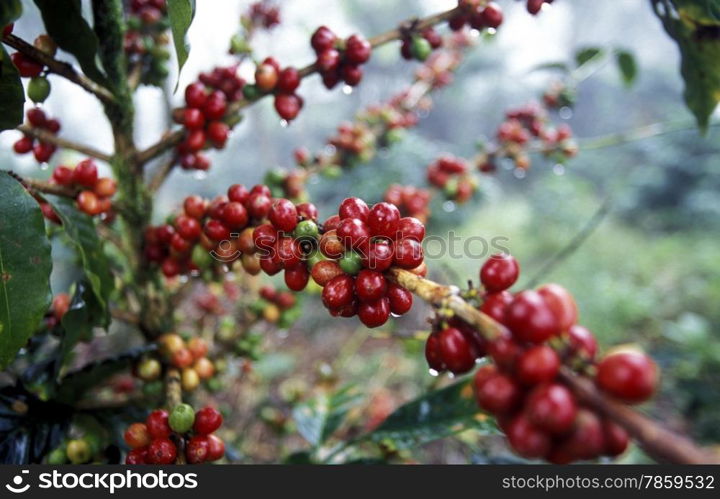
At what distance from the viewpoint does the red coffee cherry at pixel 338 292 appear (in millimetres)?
612

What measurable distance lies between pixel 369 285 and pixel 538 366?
246 millimetres

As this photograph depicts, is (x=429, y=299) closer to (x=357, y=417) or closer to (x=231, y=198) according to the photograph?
(x=231, y=198)

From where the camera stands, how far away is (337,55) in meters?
0.98

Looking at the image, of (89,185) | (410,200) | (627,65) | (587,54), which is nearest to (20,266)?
(89,185)

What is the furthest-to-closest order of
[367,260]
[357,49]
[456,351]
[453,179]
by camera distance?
[453,179] < [357,49] < [367,260] < [456,351]

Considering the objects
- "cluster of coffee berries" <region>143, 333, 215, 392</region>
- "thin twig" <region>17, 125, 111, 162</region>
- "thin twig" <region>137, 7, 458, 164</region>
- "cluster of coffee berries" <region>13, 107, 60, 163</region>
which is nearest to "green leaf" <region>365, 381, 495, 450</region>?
"cluster of coffee berries" <region>143, 333, 215, 392</region>

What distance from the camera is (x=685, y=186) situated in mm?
6238

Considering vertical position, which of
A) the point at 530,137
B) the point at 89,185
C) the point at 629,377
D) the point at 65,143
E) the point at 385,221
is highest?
the point at 530,137

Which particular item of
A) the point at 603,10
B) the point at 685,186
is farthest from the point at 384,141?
the point at 603,10

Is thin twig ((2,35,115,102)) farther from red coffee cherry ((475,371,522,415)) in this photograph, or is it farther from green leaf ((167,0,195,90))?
red coffee cherry ((475,371,522,415))

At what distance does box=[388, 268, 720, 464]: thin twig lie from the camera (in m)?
0.36

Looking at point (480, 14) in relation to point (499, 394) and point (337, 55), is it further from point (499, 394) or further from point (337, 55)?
point (499, 394)

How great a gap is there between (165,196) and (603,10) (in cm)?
1061

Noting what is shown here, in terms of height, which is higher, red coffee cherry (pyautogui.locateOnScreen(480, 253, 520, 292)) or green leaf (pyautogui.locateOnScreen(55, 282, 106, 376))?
green leaf (pyautogui.locateOnScreen(55, 282, 106, 376))
